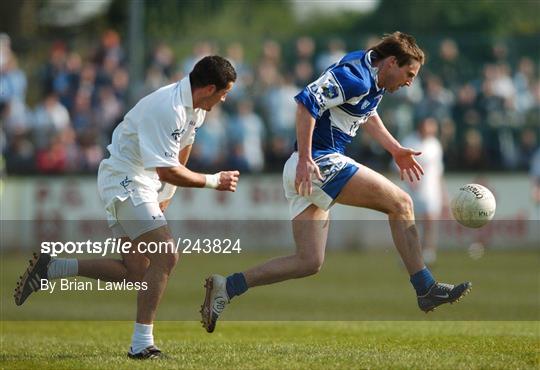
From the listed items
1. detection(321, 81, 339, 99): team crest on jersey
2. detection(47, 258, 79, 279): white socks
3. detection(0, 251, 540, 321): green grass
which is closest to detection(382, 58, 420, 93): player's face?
detection(321, 81, 339, 99): team crest on jersey

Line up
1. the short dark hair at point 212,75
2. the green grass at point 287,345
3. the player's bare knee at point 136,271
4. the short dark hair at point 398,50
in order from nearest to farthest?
1. the green grass at point 287,345
2. the short dark hair at point 212,75
3. the short dark hair at point 398,50
4. the player's bare knee at point 136,271

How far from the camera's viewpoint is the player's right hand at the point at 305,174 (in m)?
9.02

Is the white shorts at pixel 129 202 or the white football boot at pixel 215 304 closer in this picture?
the white shorts at pixel 129 202

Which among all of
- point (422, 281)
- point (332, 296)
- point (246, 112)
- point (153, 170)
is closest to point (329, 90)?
point (153, 170)

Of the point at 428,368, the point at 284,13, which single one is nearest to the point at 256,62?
the point at 284,13

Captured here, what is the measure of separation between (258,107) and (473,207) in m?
14.4

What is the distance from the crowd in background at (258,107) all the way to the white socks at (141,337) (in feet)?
48.0

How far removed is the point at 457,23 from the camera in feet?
95.9

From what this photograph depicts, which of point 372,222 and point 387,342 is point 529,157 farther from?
point 387,342

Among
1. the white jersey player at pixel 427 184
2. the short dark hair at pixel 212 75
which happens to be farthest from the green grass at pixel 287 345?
the white jersey player at pixel 427 184

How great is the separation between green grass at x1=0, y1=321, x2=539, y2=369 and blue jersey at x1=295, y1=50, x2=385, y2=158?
177cm

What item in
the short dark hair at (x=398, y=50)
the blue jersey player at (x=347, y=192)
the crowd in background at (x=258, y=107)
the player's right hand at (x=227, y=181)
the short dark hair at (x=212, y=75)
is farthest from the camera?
the crowd in background at (x=258, y=107)

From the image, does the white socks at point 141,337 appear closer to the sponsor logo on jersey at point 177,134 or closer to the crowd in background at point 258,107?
the sponsor logo on jersey at point 177,134

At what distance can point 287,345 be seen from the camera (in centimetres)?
1006
